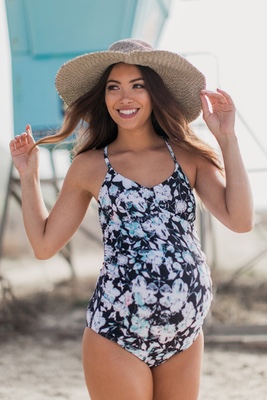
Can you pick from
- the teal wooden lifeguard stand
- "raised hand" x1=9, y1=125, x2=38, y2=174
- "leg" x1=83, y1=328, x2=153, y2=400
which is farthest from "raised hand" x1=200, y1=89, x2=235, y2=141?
the teal wooden lifeguard stand

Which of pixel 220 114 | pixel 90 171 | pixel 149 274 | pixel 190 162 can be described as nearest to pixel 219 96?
pixel 220 114

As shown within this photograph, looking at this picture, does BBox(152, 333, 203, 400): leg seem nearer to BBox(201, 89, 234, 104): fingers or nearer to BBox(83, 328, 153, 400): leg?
BBox(83, 328, 153, 400): leg

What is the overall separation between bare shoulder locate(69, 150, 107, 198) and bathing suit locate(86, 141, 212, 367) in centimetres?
5

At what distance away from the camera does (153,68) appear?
2.62m

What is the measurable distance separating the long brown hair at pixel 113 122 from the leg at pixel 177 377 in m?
0.68

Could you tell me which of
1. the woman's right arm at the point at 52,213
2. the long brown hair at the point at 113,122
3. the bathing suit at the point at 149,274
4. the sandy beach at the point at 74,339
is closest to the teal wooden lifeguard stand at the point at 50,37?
the sandy beach at the point at 74,339

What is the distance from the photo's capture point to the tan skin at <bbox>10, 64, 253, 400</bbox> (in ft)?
7.76

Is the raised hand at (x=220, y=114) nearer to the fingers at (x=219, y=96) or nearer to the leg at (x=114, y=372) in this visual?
the fingers at (x=219, y=96)

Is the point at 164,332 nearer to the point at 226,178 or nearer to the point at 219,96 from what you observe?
the point at 226,178

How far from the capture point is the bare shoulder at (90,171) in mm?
2561

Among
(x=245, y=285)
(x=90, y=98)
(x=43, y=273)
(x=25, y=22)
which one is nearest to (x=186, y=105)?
(x=90, y=98)

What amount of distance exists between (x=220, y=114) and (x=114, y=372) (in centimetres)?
94

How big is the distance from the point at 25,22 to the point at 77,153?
3.07m

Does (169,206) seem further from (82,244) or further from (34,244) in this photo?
(82,244)
